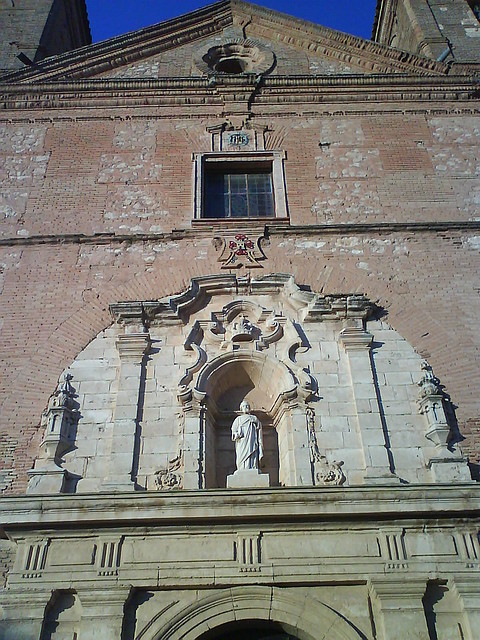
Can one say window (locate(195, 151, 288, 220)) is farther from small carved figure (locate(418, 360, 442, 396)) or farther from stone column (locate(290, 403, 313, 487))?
stone column (locate(290, 403, 313, 487))

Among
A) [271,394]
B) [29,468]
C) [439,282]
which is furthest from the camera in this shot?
[439,282]

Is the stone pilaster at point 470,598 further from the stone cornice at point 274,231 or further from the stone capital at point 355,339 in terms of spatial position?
the stone cornice at point 274,231

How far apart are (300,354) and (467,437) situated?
2000 mm

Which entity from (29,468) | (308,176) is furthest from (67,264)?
(308,176)

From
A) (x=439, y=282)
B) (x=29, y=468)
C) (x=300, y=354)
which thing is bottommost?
(x=29, y=468)

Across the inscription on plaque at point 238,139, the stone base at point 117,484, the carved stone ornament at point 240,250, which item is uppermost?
the inscription on plaque at point 238,139

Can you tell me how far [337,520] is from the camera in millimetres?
6617

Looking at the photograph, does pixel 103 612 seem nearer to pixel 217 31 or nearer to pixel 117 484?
pixel 117 484

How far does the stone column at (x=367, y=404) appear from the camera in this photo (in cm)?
709

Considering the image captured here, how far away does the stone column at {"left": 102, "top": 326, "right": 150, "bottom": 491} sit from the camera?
23.2ft

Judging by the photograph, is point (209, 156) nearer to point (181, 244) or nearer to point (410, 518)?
point (181, 244)

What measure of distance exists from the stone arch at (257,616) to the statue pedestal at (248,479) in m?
1.01

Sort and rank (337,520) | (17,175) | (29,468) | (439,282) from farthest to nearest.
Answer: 1. (17,175)
2. (439,282)
3. (29,468)
4. (337,520)

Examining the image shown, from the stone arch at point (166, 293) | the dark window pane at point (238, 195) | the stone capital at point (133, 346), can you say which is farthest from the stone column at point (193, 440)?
the dark window pane at point (238, 195)
